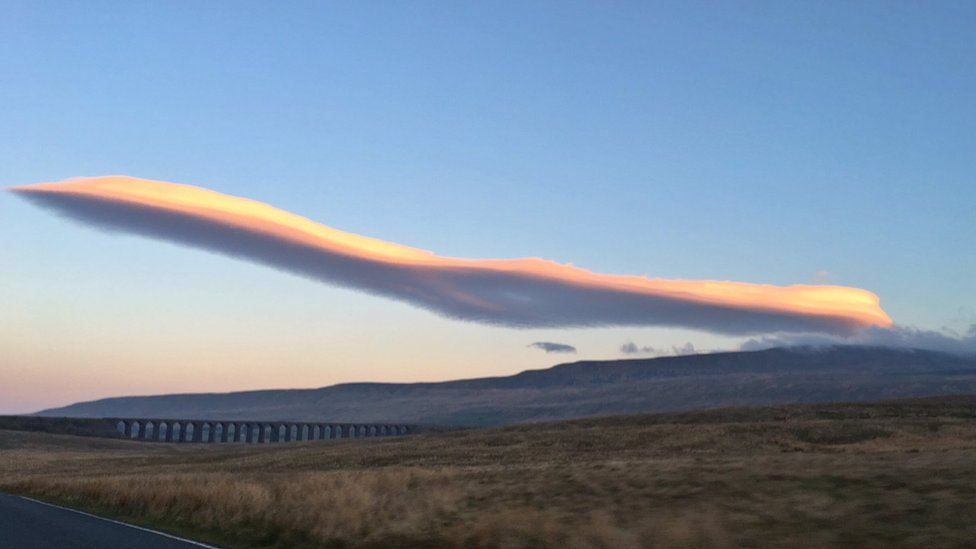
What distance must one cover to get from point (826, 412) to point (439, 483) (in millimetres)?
65423

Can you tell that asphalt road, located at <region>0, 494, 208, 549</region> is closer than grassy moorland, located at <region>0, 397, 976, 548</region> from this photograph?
No

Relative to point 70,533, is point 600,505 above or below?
above

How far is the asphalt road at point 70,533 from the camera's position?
21688 millimetres

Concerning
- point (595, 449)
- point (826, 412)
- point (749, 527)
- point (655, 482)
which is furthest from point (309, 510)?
point (826, 412)

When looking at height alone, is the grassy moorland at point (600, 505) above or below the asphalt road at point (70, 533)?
above

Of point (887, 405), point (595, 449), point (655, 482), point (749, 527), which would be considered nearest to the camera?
point (749, 527)

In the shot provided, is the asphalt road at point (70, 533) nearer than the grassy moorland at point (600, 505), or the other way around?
the grassy moorland at point (600, 505)

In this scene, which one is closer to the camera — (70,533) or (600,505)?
(600,505)

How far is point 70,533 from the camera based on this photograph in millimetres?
24391

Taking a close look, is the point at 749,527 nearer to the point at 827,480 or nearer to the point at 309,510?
the point at 827,480

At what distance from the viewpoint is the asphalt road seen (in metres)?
21.7

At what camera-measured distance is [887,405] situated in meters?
94.4

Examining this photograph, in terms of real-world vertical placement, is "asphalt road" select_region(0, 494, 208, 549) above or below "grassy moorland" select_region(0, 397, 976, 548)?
below

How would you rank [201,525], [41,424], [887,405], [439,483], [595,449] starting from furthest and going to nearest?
1. [41,424]
2. [887,405]
3. [595,449]
4. [439,483]
5. [201,525]
